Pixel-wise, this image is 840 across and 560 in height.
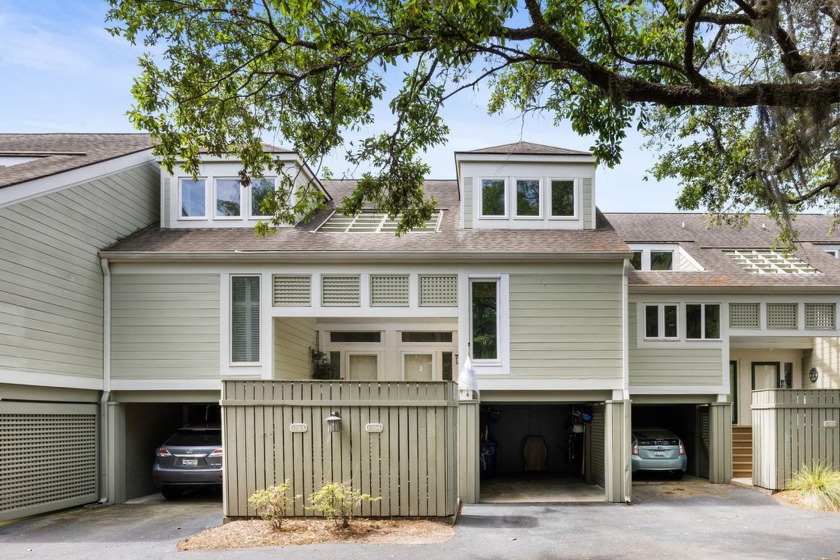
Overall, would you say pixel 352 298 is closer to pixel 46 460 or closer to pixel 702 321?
pixel 46 460

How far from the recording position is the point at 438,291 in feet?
47.4

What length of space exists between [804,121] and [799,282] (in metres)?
9.79

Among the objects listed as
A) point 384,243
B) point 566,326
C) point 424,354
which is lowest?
point 424,354

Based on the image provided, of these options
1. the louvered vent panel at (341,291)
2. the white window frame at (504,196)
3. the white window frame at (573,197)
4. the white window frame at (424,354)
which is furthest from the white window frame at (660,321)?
the louvered vent panel at (341,291)

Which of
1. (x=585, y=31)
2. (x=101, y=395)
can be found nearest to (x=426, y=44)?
(x=585, y=31)

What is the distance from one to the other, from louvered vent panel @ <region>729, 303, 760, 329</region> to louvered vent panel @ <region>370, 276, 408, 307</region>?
7.54m

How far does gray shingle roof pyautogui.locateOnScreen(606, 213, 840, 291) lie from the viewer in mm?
16672

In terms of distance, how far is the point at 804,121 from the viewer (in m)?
7.89

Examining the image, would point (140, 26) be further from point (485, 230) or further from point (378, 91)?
point (485, 230)

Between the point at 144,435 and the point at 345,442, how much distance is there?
6624 mm

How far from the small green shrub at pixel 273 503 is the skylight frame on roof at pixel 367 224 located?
250 inches

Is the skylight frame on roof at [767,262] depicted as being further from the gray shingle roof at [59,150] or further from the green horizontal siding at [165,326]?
the gray shingle roof at [59,150]

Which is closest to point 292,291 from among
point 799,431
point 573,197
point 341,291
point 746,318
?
point 341,291

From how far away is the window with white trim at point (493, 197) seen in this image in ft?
51.5
